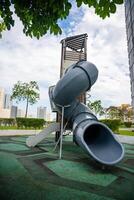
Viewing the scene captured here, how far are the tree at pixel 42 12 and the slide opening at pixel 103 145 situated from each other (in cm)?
429

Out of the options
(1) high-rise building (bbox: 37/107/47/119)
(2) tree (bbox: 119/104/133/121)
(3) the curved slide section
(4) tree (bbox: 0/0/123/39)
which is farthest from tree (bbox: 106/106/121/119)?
(1) high-rise building (bbox: 37/107/47/119)

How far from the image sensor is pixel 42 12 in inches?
120

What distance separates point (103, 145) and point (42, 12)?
5.43m

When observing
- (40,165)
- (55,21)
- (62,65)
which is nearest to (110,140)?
(40,165)

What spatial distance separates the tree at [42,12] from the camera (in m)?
2.72

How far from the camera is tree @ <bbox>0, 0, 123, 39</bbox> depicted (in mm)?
2721

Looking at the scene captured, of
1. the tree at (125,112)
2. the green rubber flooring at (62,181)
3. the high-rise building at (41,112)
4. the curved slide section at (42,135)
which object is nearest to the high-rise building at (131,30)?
the curved slide section at (42,135)

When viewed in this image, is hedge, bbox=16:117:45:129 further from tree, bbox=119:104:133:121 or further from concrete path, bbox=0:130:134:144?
tree, bbox=119:104:133:121

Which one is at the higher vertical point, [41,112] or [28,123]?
[41,112]

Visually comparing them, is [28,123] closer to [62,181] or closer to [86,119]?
[86,119]

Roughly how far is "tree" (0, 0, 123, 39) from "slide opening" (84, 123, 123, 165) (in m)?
4.29

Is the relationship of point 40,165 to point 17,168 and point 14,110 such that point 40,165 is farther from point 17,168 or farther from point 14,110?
point 14,110

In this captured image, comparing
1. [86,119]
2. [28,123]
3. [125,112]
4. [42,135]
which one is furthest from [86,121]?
[125,112]

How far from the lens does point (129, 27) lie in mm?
35062
